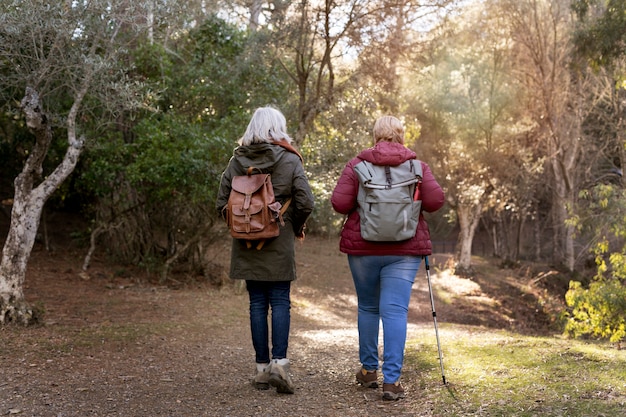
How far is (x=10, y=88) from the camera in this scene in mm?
8023

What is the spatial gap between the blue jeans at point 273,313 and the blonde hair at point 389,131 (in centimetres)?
124

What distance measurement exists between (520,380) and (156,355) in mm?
3389

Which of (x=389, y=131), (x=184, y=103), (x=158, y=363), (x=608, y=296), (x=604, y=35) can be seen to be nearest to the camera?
(x=389, y=131)

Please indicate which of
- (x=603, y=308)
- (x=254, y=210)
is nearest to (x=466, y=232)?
(x=603, y=308)

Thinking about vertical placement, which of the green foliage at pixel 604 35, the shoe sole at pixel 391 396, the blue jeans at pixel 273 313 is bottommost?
the shoe sole at pixel 391 396

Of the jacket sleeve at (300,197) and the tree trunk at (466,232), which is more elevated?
the jacket sleeve at (300,197)

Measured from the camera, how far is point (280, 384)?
4.70 m

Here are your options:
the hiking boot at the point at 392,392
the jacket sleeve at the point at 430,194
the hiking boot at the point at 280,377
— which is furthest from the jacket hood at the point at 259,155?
the hiking boot at the point at 392,392

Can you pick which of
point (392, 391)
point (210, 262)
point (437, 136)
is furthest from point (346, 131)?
point (437, 136)

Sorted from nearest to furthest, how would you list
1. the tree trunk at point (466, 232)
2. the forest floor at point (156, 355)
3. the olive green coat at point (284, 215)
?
the forest floor at point (156, 355) < the olive green coat at point (284, 215) < the tree trunk at point (466, 232)

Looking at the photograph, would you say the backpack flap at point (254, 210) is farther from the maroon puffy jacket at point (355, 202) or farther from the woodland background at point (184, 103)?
the woodland background at point (184, 103)

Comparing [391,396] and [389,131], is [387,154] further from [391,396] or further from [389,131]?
[391,396]

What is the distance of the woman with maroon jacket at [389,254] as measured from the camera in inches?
178

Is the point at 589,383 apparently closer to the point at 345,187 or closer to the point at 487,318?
the point at 345,187
